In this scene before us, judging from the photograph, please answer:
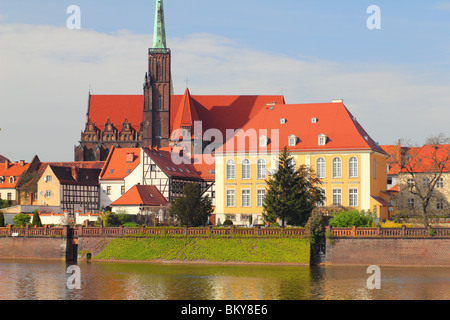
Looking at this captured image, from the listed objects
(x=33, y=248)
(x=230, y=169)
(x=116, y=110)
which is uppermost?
(x=116, y=110)

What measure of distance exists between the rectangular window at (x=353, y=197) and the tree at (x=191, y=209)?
44.5 ft

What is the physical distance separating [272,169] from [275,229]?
1337 cm

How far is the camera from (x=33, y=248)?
69375mm

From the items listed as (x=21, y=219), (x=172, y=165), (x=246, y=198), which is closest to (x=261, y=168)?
(x=246, y=198)

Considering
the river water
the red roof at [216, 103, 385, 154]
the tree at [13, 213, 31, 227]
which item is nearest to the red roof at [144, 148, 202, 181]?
the red roof at [216, 103, 385, 154]

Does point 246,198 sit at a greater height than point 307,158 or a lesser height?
lesser

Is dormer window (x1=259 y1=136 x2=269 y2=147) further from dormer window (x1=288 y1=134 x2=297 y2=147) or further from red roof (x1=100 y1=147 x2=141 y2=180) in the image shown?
red roof (x1=100 y1=147 x2=141 y2=180)

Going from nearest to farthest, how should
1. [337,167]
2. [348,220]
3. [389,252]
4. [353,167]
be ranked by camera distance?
[389,252], [348,220], [353,167], [337,167]

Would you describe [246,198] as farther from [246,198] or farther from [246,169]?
[246,169]

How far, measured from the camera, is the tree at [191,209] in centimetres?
7262

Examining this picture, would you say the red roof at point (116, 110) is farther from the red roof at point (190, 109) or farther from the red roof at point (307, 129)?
the red roof at point (307, 129)

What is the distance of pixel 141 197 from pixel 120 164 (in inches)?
669

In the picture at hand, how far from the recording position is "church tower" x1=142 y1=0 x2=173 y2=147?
124625 mm
